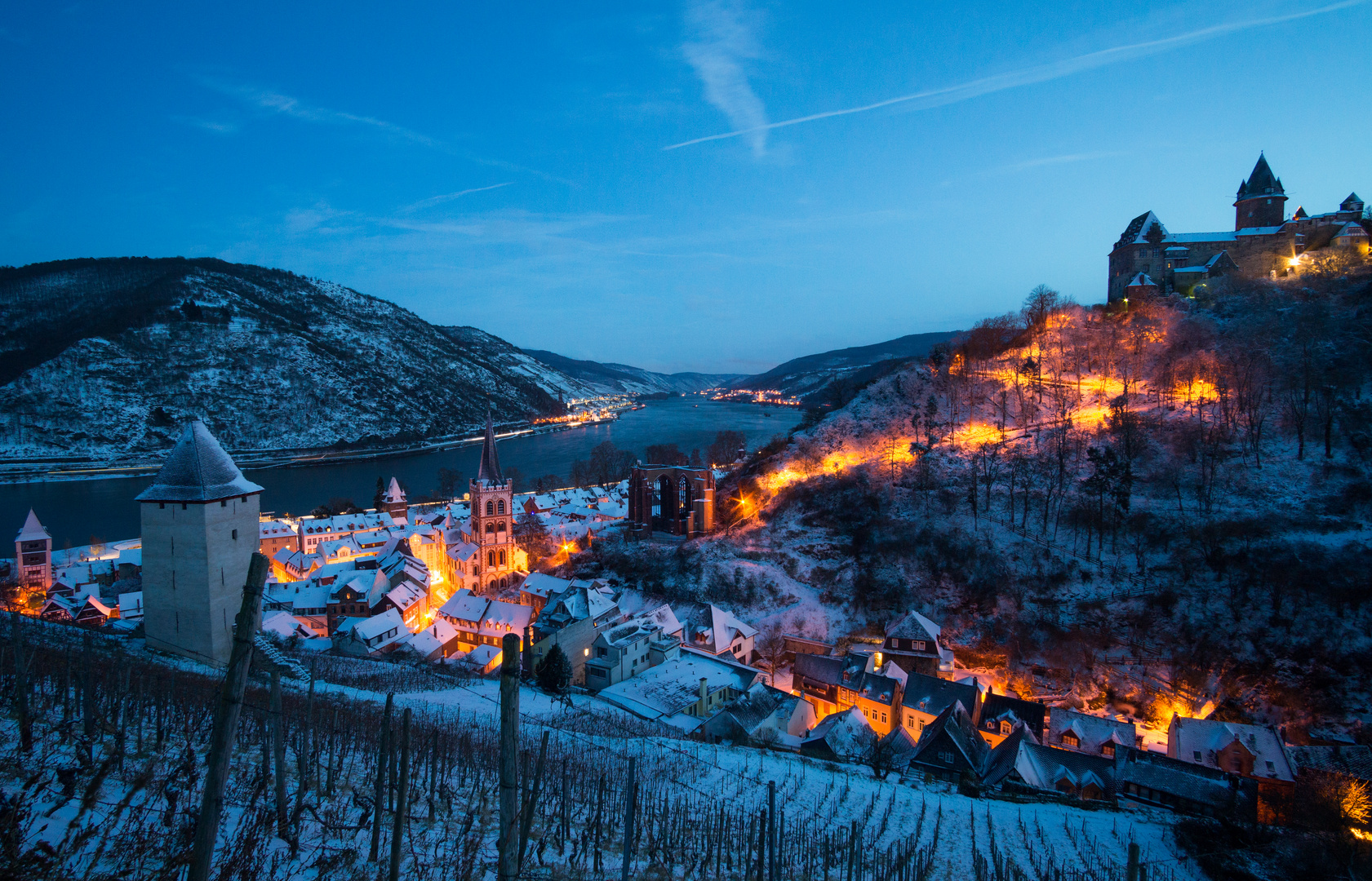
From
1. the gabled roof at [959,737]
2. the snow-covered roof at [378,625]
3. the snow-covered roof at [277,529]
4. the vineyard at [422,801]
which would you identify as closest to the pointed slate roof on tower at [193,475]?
the vineyard at [422,801]

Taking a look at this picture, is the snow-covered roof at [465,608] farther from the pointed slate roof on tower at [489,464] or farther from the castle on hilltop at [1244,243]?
the castle on hilltop at [1244,243]

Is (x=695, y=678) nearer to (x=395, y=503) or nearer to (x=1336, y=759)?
(x=1336, y=759)

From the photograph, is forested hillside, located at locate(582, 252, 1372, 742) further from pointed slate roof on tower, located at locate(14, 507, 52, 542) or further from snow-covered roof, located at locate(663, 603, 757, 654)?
pointed slate roof on tower, located at locate(14, 507, 52, 542)

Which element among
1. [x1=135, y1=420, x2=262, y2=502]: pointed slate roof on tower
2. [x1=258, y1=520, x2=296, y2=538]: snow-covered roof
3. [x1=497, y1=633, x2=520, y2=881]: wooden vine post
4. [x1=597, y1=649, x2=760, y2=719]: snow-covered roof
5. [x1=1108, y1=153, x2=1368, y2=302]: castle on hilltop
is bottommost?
[x1=597, y1=649, x2=760, y2=719]: snow-covered roof

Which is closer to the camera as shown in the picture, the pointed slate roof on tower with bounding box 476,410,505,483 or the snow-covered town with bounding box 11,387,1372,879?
the snow-covered town with bounding box 11,387,1372,879

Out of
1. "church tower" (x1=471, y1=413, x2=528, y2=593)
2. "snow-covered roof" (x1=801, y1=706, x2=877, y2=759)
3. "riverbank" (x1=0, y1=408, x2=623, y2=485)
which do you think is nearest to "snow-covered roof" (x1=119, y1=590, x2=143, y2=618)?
"church tower" (x1=471, y1=413, x2=528, y2=593)

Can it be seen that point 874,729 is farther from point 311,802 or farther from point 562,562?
point 562,562

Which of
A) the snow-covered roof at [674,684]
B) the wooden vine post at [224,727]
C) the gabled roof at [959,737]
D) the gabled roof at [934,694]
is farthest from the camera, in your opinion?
the snow-covered roof at [674,684]

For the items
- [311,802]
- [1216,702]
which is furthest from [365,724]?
[1216,702]
